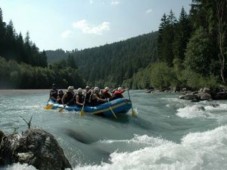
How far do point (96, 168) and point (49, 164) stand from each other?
1375mm

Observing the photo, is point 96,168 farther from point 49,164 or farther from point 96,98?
point 96,98

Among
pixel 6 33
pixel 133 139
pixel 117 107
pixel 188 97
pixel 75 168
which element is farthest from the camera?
pixel 6 33

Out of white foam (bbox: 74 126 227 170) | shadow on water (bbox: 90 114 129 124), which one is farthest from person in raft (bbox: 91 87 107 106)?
white foam (bbox: 74 126 227 170)

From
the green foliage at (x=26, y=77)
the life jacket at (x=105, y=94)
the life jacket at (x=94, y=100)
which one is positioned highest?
the green foliage at (x=26, y=77)

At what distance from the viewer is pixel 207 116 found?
19.9 m

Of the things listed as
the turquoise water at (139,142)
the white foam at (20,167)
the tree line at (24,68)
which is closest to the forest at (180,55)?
the tree line at (24,68)

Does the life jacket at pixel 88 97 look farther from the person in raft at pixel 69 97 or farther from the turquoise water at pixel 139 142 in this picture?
the turquoise water at pixel 139 142

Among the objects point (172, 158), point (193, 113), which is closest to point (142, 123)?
point (193, 113)

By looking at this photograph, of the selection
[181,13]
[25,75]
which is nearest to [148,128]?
[181,13]

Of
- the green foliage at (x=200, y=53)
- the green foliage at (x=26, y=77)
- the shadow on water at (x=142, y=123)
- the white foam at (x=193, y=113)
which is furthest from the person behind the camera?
the green foliage at (x=26, y=77)

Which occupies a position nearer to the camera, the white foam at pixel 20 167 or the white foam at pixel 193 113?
the white foam at pixel 20 167

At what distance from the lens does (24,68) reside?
76312 millimetres

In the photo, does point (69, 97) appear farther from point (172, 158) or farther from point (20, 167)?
point (20, 167)

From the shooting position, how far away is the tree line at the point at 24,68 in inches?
2719
